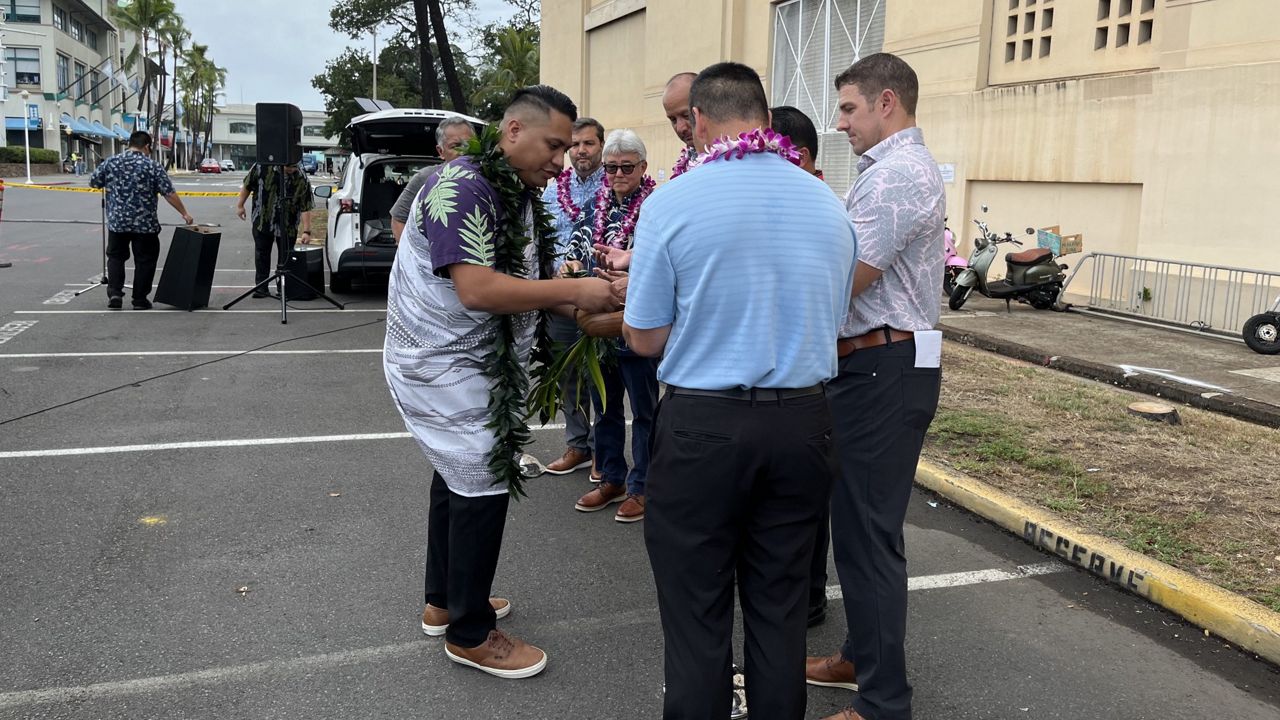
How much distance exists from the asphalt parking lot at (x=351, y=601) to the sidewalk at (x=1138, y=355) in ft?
10.9

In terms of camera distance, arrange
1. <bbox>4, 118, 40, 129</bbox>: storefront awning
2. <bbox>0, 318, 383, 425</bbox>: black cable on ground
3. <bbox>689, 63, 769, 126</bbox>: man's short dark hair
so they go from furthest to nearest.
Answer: <bbox>4, 118, 40, 129</bbox>: storefront awning < <bbox>0, 318, 383, 425</bbox>: black cable on ground < <bbox>689, 63, 769, 126</bbox>: man's short dark hair

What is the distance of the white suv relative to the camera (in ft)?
39.7

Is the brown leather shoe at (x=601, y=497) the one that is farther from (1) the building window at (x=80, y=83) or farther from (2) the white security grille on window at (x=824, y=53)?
(1) the building window at (x=80, y=83)

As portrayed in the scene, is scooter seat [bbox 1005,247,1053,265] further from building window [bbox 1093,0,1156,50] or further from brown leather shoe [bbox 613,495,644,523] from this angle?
brown leather shoe [bbox 613,495,644,523]

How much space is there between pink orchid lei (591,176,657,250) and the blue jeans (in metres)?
0.57

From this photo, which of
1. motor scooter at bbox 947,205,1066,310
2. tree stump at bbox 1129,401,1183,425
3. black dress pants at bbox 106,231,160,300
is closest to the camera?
tree stump at bbox 1129,401,1183,425

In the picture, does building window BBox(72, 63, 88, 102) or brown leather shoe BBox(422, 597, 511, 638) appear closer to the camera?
brown leather shoe BBox(422, 597, 511, 638)

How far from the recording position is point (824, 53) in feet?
55.6

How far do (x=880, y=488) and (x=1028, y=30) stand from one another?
1166 centimetres

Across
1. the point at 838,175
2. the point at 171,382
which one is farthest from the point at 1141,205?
the point at 171,382

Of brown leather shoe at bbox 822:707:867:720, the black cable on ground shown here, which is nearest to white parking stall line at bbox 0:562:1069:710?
brown leather shoe at bbox 822:707:867:720

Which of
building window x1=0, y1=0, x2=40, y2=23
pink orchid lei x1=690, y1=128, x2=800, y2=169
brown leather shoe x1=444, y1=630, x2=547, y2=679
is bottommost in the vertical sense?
brown leather shoe x1=444, y1=630, x2=547, y2=679

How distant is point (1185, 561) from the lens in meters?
4.32

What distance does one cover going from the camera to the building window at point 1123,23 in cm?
1126
